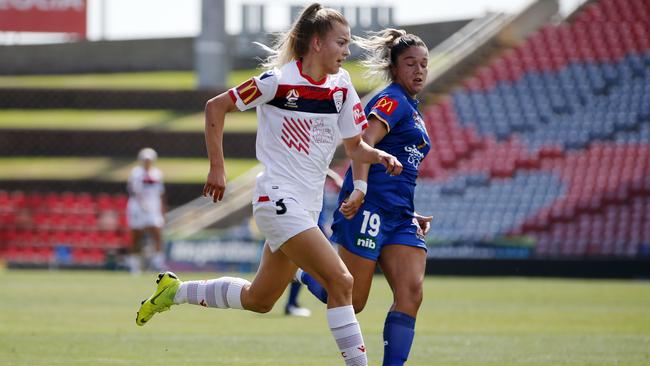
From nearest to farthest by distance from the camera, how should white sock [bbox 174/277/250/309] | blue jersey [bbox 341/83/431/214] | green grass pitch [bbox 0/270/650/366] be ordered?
1. blue jersey [bbox 341/83/431/214]
2. white sock [bbox 174/277/250/309]
3. green grass pitch [bbox 0/270/650/366]

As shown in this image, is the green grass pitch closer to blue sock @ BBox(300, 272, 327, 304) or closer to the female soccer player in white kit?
blue sock @ BBox(300, 272, 327, 304)

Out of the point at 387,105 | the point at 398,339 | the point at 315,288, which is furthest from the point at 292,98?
the point at 315,288

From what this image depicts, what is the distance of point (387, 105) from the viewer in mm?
8305

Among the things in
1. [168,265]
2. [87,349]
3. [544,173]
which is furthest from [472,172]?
[87,349]

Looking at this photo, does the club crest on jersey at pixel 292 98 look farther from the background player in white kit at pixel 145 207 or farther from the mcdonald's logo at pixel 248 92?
the background player in white kit at pixel 145 207

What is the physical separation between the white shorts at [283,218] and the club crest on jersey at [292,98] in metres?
0.58

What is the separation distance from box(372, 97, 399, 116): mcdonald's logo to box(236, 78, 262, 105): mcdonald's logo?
1033mm

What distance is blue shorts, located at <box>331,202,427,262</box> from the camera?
8273 mm

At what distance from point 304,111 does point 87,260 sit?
22.6 metres

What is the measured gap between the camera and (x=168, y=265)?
27.3 metres

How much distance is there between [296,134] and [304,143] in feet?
0.24

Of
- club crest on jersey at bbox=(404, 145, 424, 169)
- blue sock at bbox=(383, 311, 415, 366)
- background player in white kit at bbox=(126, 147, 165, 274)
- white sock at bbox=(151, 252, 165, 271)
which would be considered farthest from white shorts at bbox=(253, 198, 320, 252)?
background player in white kit at bbox=(126, 147, 165, 274)

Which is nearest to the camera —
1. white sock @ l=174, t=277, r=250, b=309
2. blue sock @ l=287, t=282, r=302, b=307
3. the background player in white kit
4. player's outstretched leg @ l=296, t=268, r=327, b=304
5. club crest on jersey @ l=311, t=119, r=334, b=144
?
club crest on jersey @ l=311, t=119, r=334, b=144

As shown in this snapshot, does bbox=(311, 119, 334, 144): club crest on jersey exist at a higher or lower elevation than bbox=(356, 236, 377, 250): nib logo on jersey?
higher
